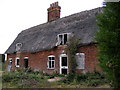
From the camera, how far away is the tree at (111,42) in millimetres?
7902

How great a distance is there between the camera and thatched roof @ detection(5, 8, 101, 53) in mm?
20531

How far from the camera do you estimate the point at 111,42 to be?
8.03 m

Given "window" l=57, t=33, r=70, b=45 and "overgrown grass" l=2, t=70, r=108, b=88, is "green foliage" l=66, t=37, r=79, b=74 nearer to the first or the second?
"window" l=57, t=33, r=70, b=45

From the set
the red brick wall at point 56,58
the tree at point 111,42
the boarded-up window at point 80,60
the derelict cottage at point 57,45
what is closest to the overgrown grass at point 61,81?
the red brick wall at point 56,58

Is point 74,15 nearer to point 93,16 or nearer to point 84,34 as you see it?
point 93,16

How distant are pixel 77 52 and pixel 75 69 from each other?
167 centimetres

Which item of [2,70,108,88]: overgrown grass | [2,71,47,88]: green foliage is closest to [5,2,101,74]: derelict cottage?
[2,70,108,88]: overgrown grass

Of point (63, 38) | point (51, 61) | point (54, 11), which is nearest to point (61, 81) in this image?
point (63, 38)

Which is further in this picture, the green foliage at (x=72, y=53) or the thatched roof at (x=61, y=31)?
the thatched roof at (x=61, y=31)

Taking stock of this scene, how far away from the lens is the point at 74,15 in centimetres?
2536

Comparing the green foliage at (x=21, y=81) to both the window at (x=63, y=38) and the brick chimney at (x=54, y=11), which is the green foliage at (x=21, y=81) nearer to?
the window at (x=63, y=38)

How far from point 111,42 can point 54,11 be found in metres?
21.8

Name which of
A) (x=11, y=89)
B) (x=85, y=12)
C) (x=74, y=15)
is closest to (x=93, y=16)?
(x=85, y=12)

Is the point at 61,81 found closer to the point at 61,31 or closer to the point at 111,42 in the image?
the point at 61,31
